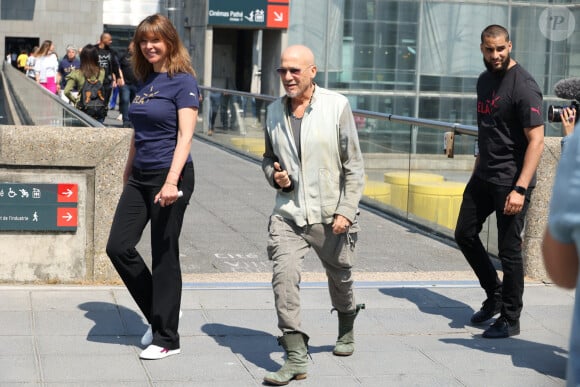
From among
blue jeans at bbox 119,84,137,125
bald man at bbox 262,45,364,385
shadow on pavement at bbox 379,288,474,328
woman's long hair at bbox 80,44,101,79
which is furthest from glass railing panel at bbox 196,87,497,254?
blue jeans at bbox 119,84,137,125

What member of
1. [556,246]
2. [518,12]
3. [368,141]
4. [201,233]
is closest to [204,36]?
[518,12]

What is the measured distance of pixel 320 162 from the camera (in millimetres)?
5688

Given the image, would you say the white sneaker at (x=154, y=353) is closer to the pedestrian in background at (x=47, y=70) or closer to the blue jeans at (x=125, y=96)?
the blue jeans at (x=125, y=96)

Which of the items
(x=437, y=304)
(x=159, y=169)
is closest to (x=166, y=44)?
(x=159, y=169)

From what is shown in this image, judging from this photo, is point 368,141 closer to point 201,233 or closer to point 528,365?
point 201,233

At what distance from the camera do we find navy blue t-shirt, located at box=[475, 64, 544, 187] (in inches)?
254

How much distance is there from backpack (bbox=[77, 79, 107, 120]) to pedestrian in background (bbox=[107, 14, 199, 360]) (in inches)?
347

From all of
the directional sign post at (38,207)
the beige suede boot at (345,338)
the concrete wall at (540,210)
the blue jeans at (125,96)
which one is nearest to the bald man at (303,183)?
the beige suede boot at (345,338)

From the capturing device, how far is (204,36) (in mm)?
28125

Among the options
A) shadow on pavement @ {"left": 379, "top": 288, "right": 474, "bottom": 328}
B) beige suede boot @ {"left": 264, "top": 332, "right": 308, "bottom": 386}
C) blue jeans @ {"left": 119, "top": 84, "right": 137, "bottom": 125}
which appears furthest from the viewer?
blue jeans @ {"left": 119, "top": 84, "right": 137, "bottom": 125}

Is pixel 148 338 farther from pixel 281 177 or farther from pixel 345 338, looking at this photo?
pixel 281 177

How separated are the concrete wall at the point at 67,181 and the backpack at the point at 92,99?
713cm

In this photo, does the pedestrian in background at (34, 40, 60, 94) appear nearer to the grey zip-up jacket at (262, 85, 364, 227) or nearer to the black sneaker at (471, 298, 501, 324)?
the black sneaker at (471, 298, 501, 324)

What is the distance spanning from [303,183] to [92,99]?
31.6 ft
